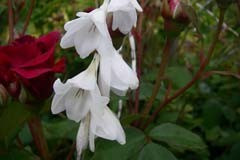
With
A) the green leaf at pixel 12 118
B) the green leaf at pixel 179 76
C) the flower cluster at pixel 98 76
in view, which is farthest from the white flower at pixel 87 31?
the green leaf at pixel 179 76

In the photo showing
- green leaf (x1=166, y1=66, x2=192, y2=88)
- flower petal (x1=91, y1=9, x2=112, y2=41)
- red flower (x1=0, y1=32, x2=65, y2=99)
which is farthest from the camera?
green leaf (x1=166, y1=66, x2=192, y2=88)

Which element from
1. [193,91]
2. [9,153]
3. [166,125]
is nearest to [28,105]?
[9,153]

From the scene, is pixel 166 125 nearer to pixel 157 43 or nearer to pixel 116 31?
Result: pixel 116 31

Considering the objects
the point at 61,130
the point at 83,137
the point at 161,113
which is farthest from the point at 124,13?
the point at 161,113

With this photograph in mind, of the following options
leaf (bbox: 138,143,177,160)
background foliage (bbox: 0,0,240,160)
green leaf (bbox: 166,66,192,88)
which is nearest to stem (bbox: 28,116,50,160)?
background foliage (bbox: 0,0,240,160)

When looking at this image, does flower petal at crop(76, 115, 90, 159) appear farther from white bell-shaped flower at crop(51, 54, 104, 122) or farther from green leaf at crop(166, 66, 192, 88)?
green leaf at crop(166, 66, 192, 88)

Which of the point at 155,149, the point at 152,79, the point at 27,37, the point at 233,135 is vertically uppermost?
the point at 27,37
